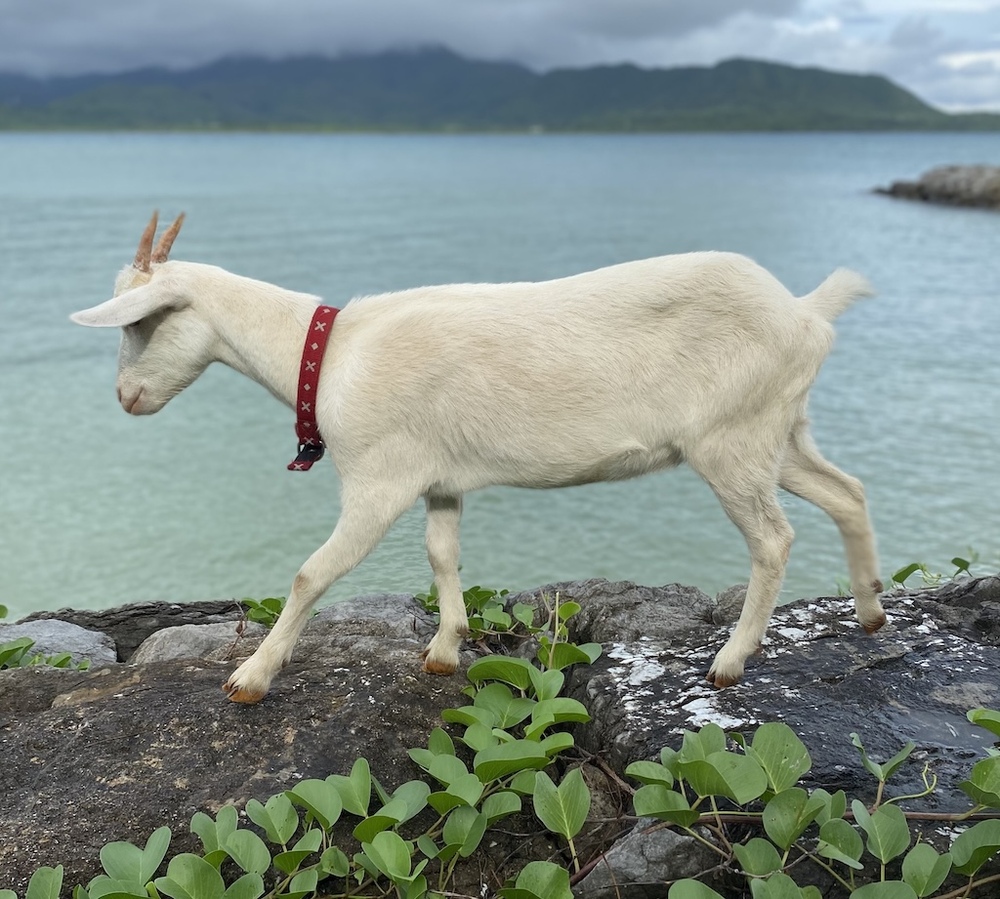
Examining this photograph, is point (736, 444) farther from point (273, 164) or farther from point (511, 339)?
point (273, 164)

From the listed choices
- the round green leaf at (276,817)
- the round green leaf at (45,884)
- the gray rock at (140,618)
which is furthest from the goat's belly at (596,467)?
the gray rock at (140,618)

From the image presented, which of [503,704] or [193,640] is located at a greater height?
[503,704]

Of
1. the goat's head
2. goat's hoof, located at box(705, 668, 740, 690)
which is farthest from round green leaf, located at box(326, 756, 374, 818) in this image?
the goat's head

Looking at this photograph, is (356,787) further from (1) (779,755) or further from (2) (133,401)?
(2) (133,401)

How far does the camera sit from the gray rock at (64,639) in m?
5.63

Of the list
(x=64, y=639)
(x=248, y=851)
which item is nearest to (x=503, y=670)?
(x=248, y=851)

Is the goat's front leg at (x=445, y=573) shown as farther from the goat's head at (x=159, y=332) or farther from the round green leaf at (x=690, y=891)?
the round green leaf at (x=690, y=891)

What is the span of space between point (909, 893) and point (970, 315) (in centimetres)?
1984

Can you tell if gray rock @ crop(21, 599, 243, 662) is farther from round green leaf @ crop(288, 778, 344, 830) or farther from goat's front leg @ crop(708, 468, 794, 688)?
goat's front leg @ crop(708, 468, 794, 688)

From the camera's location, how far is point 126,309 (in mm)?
3883

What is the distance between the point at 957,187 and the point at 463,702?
53.0 meters

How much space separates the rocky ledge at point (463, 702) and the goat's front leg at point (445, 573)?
100mm

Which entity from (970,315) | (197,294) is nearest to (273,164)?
(970,315)

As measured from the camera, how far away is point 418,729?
397cm
